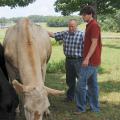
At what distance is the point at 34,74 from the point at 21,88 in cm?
47

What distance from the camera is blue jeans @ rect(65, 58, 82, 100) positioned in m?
10.4

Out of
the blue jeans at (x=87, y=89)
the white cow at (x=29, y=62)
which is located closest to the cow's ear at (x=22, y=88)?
the white cow at (x=29, y=62)

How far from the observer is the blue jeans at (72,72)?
10.4 m

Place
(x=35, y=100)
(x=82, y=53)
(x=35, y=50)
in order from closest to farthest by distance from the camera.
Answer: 1. (x=35, y=100)
2. (x=35, y=50)
3. (x=82, y=53)

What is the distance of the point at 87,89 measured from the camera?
33.1ft

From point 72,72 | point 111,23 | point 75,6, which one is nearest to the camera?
point 72,72

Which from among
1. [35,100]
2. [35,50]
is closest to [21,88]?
[35,100]

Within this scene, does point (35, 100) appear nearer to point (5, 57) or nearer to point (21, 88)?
point (21, 88)

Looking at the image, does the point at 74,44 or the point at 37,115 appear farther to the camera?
the point at 74,44

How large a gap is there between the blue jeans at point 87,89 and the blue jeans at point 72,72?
0.52 metres

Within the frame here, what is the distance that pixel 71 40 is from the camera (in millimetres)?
10414

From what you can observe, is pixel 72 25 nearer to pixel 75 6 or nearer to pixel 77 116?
pixel 77 116

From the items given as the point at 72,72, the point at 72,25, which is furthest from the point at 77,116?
the point at 72,25

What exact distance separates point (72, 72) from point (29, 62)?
2722mm
